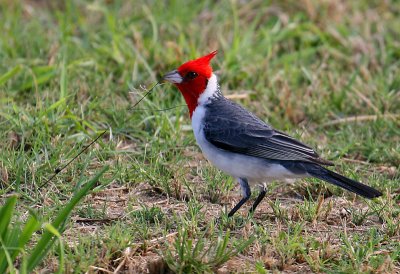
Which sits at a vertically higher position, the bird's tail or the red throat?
the red throat

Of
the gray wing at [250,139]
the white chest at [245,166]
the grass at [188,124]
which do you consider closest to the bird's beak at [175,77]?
the gray wing at [250,139]

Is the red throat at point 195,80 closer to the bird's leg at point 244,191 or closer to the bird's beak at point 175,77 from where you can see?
the bird's beak at point 175,77

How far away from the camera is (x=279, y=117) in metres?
6.98

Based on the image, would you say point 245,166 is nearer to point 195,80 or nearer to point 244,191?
point 244,191

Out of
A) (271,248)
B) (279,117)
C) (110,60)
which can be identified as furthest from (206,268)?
(110,60)

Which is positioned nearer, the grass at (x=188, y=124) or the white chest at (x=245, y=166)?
the grass at (x=188, y=124)

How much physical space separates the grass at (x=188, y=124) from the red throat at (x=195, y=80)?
1.64 feet

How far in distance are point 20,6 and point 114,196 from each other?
3.65 meters

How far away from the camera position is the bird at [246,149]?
525 cm

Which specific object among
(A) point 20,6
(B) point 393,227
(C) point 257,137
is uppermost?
(A) point 20,6

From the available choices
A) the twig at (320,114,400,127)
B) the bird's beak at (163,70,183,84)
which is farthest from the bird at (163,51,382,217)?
the twig at (320,114,400,127)

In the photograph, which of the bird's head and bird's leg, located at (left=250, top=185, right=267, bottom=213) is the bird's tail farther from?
the bird's head

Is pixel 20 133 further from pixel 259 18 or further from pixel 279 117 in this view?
pixel 259 18

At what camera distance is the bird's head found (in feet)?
18.8
